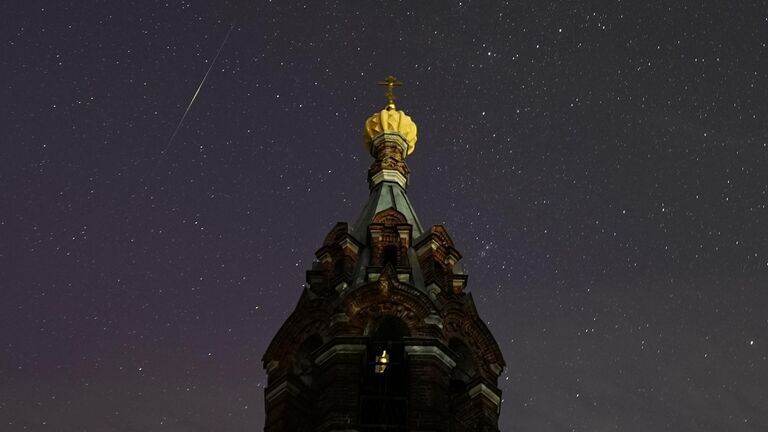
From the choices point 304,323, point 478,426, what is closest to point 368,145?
point 304,323

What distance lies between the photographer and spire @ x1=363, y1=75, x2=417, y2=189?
41750 mm

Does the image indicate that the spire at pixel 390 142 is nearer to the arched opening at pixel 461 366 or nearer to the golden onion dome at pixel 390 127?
the golden onion dome at pixel 390 127

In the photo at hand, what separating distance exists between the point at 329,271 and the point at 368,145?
875 cm

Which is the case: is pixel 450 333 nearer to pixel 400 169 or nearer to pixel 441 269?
pixel 441 269

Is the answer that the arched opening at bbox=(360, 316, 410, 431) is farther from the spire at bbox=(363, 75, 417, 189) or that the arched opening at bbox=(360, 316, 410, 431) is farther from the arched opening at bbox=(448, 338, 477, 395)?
the spire at bbox=(363, 75, 417, 189)

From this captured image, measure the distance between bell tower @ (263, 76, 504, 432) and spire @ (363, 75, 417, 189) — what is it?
15.6ft

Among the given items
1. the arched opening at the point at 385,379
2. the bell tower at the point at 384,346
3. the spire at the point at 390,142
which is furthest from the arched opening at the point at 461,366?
the spire at the point at 390,142

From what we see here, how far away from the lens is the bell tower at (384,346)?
3033 cm

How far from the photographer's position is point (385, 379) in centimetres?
3109

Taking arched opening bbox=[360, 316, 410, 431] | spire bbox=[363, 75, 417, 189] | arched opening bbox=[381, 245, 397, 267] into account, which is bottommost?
arched opening bbox=[360, 316, 410, 431]

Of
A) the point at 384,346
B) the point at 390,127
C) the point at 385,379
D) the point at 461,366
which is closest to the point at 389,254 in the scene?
the point at 461,366

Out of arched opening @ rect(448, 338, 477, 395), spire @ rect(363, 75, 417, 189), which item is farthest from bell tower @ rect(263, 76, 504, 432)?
spire @ rect(363, 75, 417, 189)

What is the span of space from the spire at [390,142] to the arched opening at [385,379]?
965 cm

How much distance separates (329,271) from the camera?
36.0 meters
